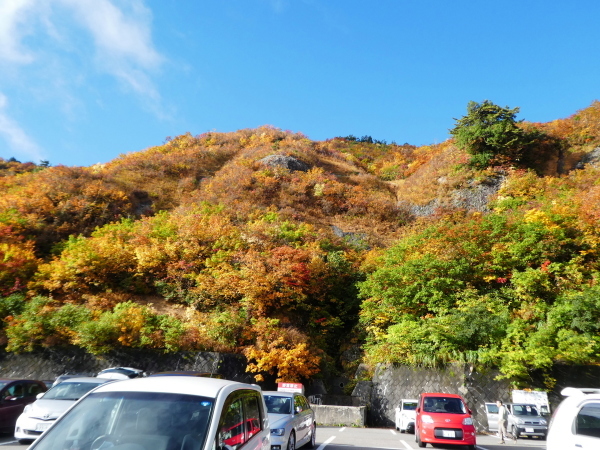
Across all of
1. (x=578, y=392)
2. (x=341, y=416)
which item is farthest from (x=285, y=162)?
(x=578, y=392)

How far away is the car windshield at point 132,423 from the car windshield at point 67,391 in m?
7.59

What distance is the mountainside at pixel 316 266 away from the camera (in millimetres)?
19078

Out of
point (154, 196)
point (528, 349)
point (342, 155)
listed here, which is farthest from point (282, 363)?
point (342, 155)

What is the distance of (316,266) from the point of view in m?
24.5

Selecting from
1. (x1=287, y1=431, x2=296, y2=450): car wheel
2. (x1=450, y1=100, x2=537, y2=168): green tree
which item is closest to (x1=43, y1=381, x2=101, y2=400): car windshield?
(x1=287, y1=431, x2=296, y2=450): car wheel

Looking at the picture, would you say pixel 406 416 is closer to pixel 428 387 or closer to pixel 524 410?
pixel 428 387

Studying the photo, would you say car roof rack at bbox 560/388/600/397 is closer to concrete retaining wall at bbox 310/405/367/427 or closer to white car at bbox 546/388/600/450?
white car at bbox 546/388/600/450

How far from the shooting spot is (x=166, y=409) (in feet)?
12.4

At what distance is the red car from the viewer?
36.8 ft

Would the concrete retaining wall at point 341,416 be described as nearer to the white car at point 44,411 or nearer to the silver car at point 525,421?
the silver car at point 525,421

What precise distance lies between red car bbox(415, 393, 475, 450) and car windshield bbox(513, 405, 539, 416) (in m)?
5.58

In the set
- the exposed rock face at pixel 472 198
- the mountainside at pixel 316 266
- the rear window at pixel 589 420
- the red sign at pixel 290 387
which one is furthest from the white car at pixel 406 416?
the exposed rock face at pixel 472 198

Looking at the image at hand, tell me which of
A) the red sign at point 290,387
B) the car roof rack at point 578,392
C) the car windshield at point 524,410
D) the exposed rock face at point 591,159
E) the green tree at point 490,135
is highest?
the green tree at point 490,135

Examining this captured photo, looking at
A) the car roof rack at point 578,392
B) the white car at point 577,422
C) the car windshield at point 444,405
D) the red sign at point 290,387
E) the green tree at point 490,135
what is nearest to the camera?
the white car at point 577,422
